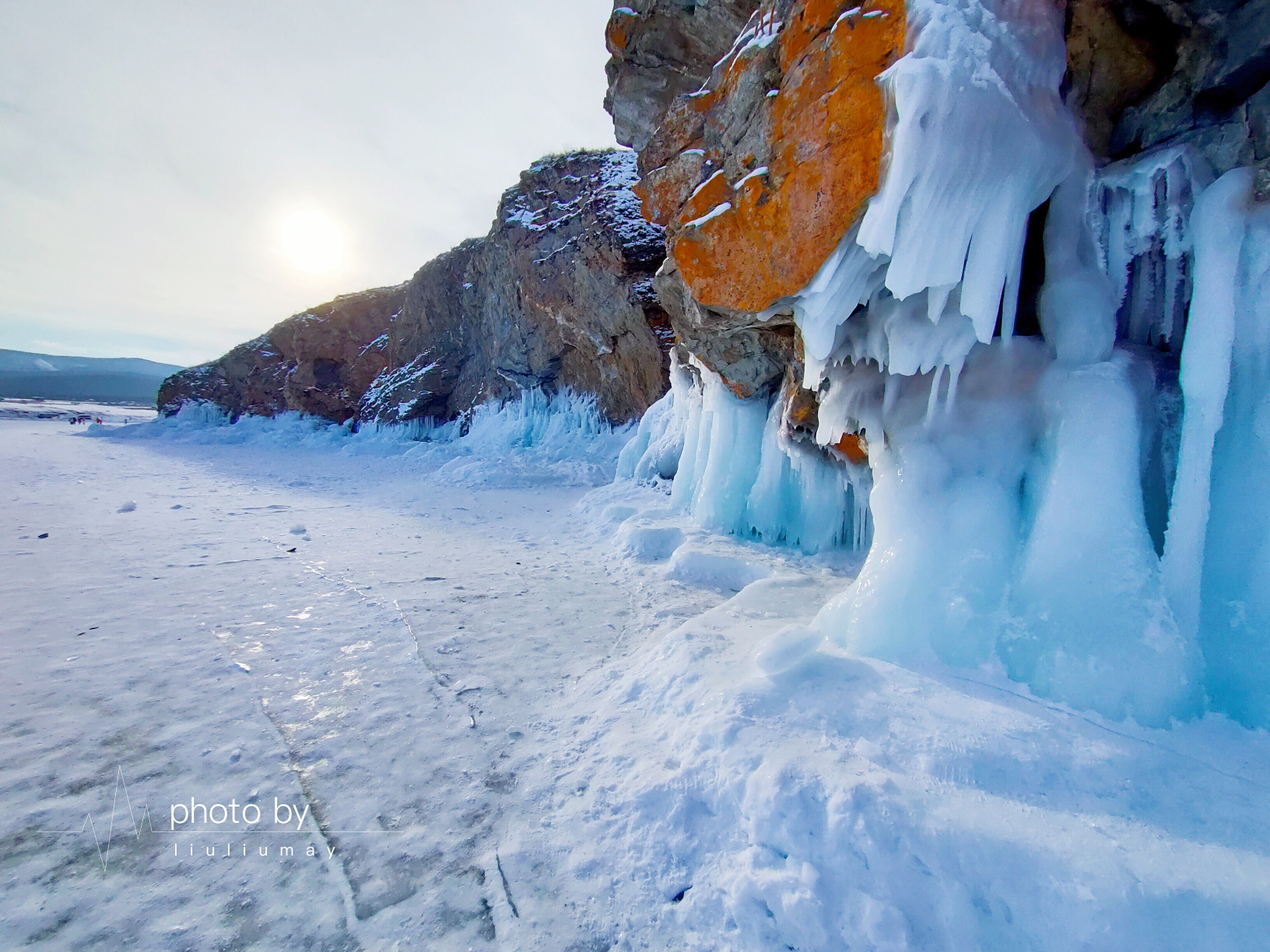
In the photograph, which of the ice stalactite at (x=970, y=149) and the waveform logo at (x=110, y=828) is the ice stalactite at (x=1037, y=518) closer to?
the ice stalactite at (x=970, y=149)

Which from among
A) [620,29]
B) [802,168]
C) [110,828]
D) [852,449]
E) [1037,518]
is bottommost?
[110,828]

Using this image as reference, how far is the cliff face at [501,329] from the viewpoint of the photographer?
44.0ft

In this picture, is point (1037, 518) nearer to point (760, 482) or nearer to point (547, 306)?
point (760, 482)

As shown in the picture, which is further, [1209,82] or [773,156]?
[773,156]

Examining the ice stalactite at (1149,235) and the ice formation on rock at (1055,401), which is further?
the ice stalactite at (1149,235)

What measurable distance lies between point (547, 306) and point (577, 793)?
50.0ft

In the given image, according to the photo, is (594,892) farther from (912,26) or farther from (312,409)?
(312,409)

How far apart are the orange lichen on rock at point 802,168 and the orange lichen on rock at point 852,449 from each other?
173 centimetres

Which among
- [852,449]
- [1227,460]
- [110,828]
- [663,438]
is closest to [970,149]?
[1227,460]

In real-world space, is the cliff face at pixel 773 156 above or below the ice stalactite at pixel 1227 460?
above

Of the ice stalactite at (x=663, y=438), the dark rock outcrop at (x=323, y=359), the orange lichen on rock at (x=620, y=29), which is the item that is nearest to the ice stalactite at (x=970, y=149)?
the ice stalactite at (x=663, y=438)

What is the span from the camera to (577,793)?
86.4 inches

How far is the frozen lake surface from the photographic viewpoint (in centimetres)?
159

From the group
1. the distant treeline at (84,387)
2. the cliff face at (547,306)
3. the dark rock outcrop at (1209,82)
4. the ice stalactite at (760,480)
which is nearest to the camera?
the dark rock outcrop at (1209,82)
